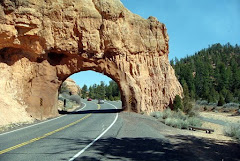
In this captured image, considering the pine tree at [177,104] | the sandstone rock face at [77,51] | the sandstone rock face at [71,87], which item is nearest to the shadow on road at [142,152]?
the sandstone rock face at [77,51]

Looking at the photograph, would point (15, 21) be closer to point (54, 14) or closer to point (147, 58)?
point (54, 14)

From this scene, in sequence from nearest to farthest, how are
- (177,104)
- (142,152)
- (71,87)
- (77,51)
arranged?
(142,152) < (77,51) < (177,104) < (71,87)

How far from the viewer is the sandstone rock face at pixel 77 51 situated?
68.5 feet

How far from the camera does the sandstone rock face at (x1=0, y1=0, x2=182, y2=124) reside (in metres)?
20.9

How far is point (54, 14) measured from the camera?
22.9 metres

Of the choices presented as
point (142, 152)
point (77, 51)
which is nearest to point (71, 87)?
point (77, 51)

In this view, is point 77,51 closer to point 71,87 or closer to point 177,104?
point 177,104

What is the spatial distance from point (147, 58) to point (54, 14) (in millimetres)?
12691

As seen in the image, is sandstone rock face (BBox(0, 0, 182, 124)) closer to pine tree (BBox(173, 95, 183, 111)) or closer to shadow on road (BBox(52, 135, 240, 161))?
pine tree (BBox(173, 95, 183, 111))

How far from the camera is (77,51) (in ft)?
80.0

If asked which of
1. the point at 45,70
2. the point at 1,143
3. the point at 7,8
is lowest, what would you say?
the point at 1,143

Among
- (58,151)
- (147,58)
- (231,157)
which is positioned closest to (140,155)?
(58,151)

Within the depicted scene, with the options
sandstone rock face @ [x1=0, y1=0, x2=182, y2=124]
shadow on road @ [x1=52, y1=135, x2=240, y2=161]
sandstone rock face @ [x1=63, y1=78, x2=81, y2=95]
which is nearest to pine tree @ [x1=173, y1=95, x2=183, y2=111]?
sandstone rock face @ [x1=0, y1=0, x2=182, y2=124]

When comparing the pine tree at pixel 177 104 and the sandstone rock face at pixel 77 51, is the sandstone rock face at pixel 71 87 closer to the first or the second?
the sandstone rock face at pixel 77 51
